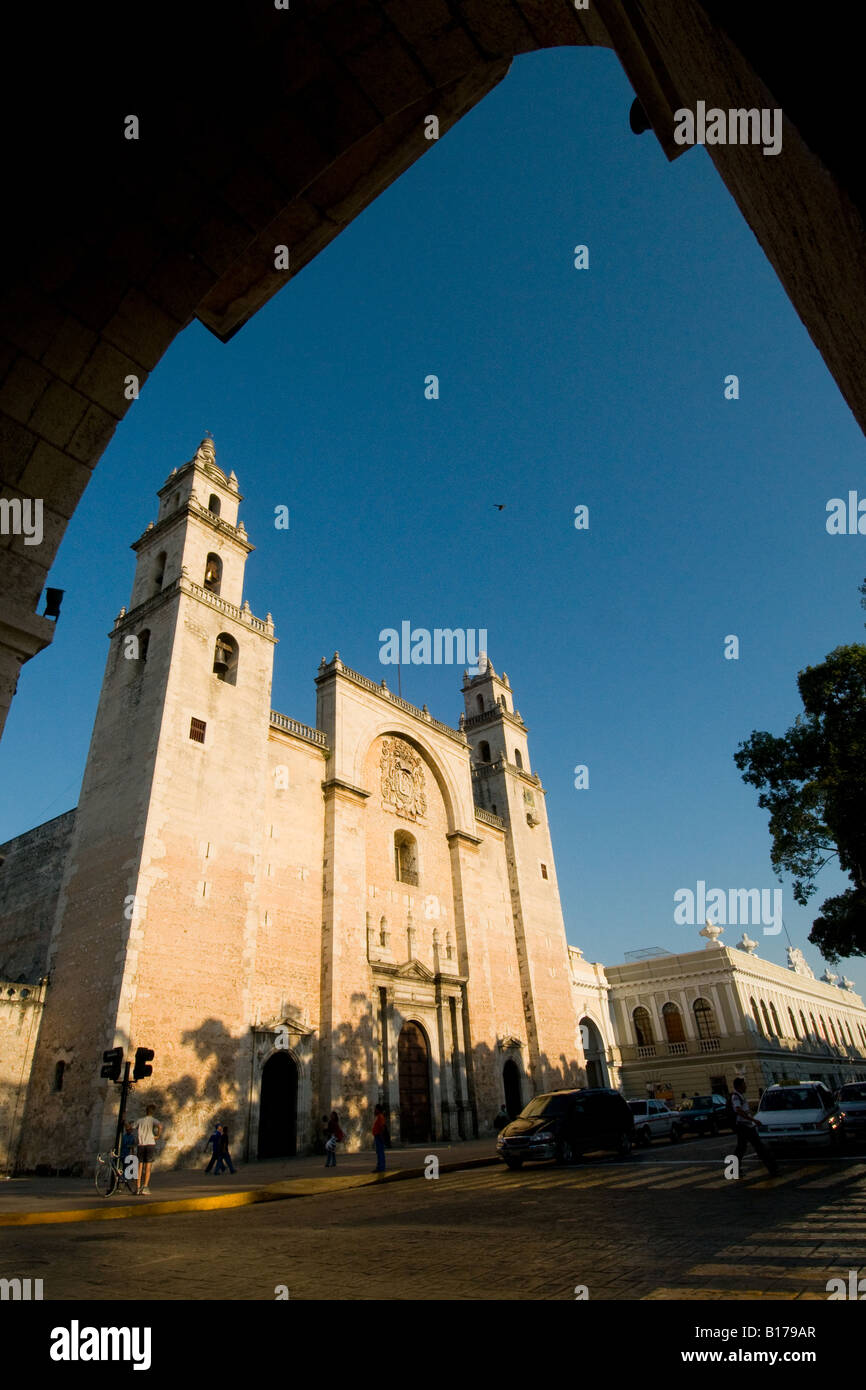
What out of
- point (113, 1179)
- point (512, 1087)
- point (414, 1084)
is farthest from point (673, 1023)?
point (113, 1179)

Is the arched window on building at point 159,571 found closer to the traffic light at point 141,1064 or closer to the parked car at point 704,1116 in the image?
the traffic light at point 141,1064

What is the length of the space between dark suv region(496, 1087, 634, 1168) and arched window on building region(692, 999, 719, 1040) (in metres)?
26.2

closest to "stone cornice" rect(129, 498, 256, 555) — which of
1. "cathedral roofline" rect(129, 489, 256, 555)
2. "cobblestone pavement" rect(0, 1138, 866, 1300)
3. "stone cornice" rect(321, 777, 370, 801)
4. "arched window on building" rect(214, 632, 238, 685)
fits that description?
"cathedral roofline" rect(129, 489, 256, 555)

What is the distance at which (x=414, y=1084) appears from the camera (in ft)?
79.9

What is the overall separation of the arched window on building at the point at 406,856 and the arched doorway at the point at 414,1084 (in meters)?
5.27

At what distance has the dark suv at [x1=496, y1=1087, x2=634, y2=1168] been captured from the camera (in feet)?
47.5

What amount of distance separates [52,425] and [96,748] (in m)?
20.2

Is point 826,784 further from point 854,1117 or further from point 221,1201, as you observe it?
point 221,1201

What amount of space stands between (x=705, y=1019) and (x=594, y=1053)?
6.95 meters

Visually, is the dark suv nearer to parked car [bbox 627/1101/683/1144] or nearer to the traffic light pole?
parked car [bbox 627/1101/683/1144]

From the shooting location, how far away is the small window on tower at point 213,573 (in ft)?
78.3

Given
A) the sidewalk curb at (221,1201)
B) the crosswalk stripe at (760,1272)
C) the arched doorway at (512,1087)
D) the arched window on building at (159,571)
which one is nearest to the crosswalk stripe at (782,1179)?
the crosswalk stripe at (760,1272)
